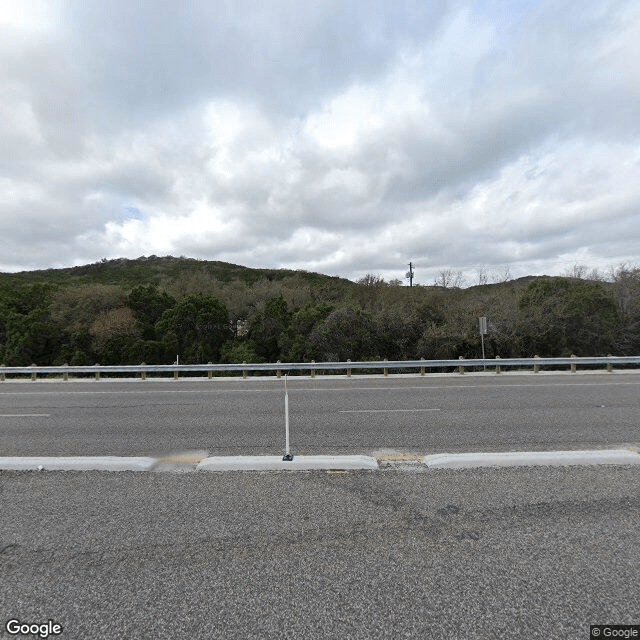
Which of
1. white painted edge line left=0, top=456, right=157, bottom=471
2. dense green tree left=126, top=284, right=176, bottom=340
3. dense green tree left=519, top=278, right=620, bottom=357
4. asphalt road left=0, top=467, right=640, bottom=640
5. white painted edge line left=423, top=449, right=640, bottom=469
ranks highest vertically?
dense green tree left=126, top=284, right=176, bottom=340

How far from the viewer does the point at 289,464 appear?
5.06m

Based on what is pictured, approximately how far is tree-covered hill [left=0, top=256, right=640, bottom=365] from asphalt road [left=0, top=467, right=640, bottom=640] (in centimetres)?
2089

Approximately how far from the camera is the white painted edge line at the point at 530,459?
499 centimetres

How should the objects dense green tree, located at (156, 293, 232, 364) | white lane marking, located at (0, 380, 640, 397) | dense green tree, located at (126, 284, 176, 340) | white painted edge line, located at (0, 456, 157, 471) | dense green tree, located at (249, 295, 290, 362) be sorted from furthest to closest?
dense green tree, located at (126, 284, 176, 340) → dense green tree, located at (156, 293, 232, 364) → dense green tree, located at (249, 295, 290, 362) → white lane marking, located at (0, 380, 640, 397) → white painted edge line, located at (0, 456, 157, 471)

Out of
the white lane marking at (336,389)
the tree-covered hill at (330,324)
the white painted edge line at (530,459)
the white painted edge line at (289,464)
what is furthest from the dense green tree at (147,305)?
the white painted edge line at (530,459)

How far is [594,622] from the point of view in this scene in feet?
7.87

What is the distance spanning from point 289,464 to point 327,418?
11.6ft

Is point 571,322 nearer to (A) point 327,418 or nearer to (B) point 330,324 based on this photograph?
(B) point 330,324

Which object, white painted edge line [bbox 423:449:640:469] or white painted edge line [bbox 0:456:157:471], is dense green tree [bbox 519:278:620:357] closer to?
white painted edge line [bbox 423:449:640:469]

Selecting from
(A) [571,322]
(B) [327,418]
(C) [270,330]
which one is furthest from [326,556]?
(A) [571,322]

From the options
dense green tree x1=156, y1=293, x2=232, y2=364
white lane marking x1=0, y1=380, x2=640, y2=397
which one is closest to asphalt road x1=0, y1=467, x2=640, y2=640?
white lane marking x1=0, y1=380, x2=640, y2=397

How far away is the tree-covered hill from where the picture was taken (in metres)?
25.6

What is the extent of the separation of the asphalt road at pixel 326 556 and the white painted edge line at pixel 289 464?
1.22 feet

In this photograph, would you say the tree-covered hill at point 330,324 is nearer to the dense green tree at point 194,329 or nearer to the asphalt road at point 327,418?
the dense green tree at point 194,329
